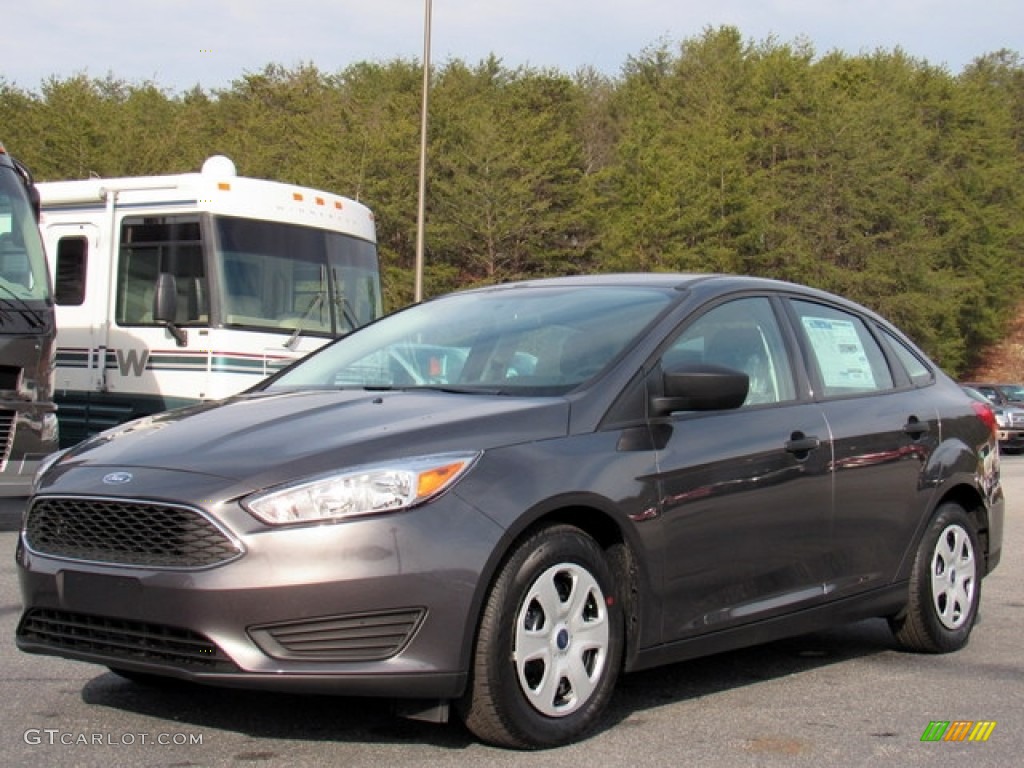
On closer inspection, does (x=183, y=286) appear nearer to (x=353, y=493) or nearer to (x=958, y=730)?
(x=353, y=493)

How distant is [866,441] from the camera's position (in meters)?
5.80

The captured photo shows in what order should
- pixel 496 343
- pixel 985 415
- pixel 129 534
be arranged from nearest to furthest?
pixel 129 534 < pixel 496 343 < pixel 985 415

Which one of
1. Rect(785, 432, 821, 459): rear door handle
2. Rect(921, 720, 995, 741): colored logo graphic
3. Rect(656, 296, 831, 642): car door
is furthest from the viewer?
Rect(785, 432, 821, 459): rear door handle

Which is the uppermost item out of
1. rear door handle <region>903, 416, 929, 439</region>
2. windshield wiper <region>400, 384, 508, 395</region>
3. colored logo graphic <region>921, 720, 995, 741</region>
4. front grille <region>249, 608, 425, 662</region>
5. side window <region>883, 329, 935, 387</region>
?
side window <region>883, 329, 935, 387</region>

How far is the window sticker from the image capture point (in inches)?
234

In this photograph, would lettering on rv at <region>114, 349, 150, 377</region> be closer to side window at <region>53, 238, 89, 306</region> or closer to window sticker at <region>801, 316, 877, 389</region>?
side window at <region>53, 238, 89, 306</region>

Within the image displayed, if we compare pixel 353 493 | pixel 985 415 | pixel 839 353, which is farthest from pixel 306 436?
pixel 985 415

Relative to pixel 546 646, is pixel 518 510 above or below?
above

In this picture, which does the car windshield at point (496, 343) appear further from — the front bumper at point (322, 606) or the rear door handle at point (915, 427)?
the rear door handle at point (915, 427)

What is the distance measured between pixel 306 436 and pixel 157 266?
31.6 feet

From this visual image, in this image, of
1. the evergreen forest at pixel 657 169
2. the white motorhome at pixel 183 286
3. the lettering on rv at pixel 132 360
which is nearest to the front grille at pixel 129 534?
the white motorhome at pixel 183 286

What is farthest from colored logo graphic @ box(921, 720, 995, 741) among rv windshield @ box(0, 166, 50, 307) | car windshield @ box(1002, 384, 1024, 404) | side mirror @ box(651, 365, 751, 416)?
car windshield @ box(1002, 384, 1024, 404)

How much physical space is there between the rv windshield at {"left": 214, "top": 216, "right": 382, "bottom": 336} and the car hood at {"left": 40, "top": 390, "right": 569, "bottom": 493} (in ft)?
27.9

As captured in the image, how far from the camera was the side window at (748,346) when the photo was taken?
5388 millimetres
